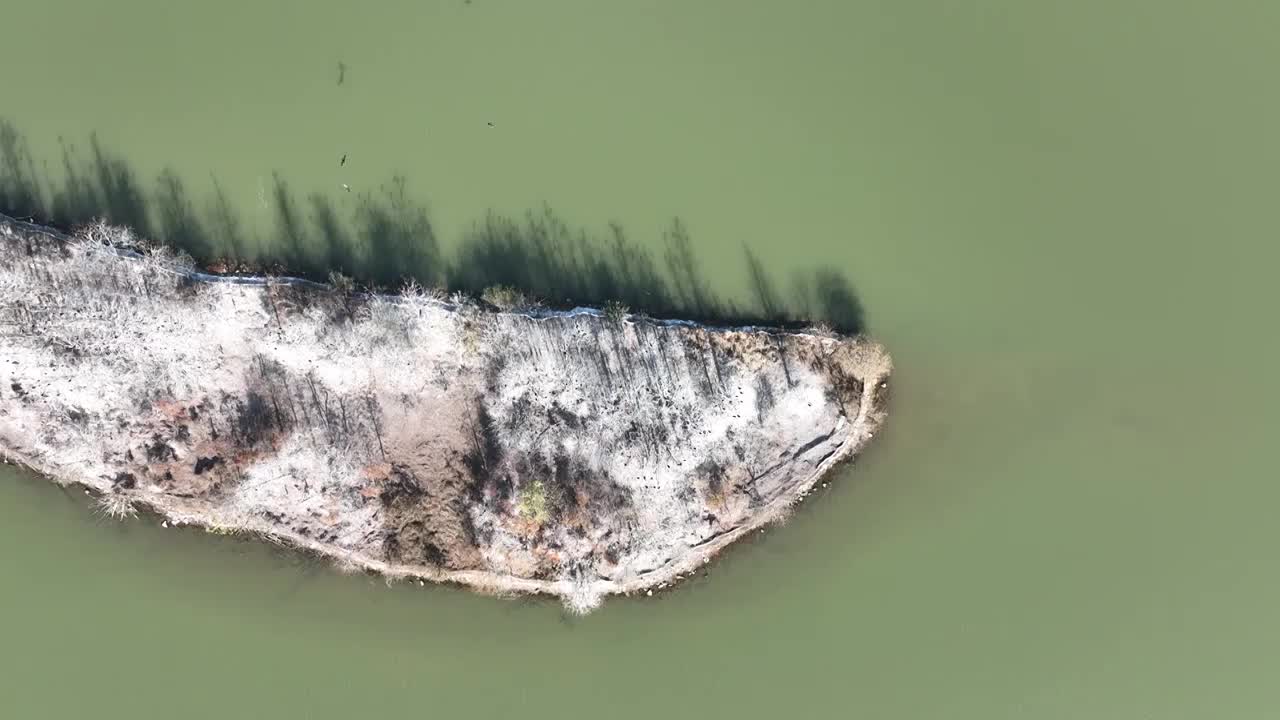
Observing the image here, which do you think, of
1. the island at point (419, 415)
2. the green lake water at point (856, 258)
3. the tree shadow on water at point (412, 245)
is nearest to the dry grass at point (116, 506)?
the island at point (419, 415)

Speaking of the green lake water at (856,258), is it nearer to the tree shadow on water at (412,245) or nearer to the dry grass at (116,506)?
the tree shadow on water at (412,245)

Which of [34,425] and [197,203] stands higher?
[197,203]

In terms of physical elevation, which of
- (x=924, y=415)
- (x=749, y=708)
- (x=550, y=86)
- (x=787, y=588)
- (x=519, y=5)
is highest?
(x=519, y=5)

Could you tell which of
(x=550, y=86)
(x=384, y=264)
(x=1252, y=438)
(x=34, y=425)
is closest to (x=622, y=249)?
(x=550, y=86)

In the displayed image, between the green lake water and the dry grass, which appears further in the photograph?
the green lake water

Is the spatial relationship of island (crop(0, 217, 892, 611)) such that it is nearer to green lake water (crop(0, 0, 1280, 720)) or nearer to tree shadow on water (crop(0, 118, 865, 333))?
tree shadow on water (crop(0, 118, 865, 333))

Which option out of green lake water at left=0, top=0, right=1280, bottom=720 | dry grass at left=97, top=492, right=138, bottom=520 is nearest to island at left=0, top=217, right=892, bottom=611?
dry grass at left=97, top=492, right=138, bottom=520

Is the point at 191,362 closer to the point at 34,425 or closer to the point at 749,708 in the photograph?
the point at 34,425
